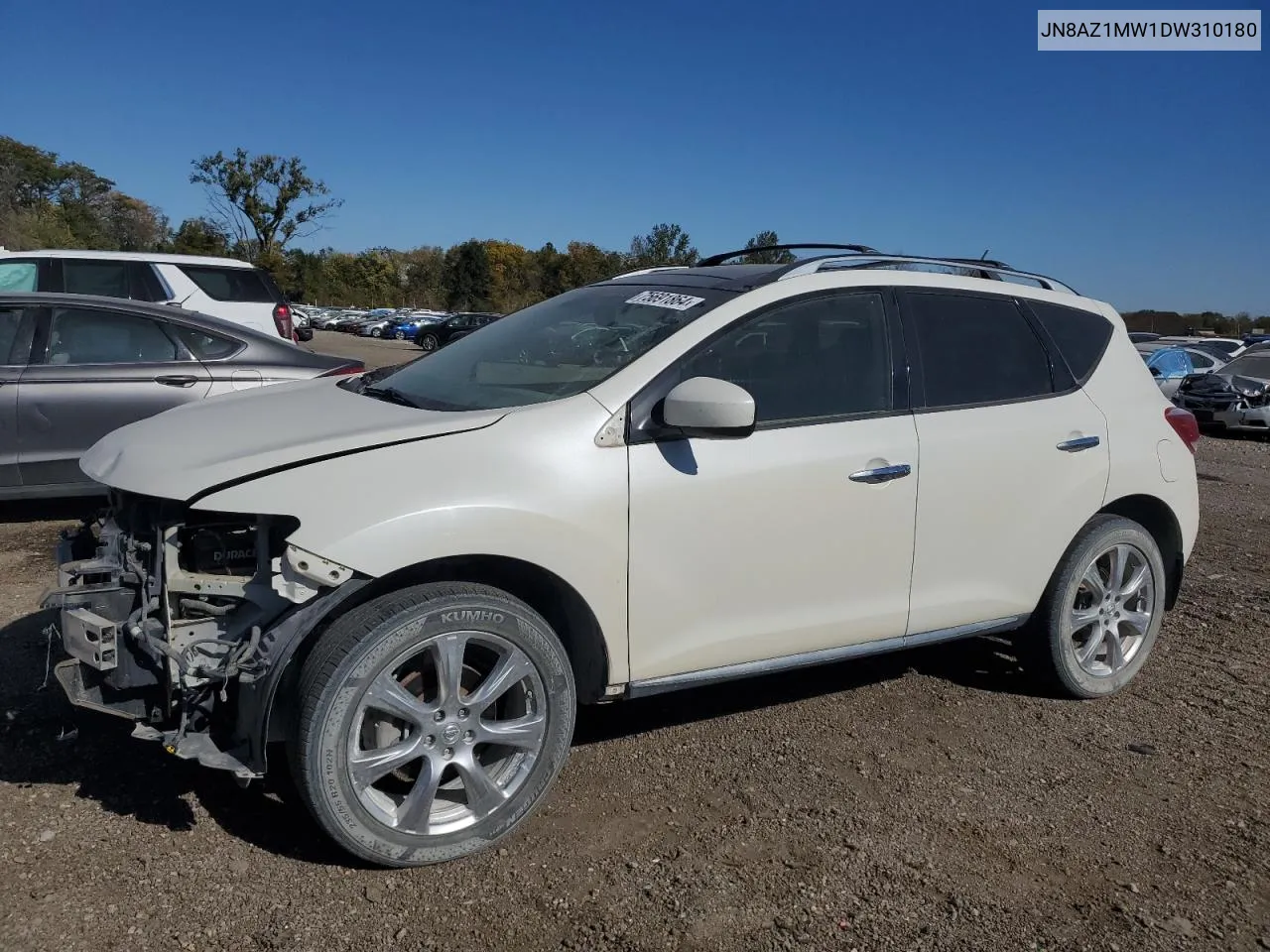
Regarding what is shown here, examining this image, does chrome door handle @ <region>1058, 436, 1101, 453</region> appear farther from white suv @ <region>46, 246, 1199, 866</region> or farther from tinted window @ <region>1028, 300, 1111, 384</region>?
tinted window @ <region>1028, 300, 1111, 384</region>

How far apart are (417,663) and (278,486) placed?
642mm

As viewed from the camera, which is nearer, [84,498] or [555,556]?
[555,556]

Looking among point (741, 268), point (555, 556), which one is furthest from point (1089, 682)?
point (555, 556)

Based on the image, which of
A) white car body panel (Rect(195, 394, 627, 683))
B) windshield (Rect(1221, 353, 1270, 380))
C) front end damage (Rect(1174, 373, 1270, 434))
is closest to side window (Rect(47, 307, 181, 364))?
white car body panel (Rect(195, 394, 627, 683))

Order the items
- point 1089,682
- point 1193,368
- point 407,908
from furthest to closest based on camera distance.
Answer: point 1193,368
point 1089,682
point 407,908

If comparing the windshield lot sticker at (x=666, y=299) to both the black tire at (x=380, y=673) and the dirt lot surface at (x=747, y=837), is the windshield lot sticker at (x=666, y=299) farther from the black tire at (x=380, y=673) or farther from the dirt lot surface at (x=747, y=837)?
the dirt lot surface at (x=747, y=837)

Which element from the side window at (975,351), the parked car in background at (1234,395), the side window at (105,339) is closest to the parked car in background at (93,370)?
the side window at (105,339)

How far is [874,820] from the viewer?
3271mm

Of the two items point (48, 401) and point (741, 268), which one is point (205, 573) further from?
point (48, 401)

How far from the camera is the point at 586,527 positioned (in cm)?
302

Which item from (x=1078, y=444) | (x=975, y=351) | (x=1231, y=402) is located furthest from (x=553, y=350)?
(x=1231, y=402)

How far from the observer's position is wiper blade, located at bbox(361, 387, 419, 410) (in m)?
3.43

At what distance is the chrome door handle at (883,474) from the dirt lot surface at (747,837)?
1.05m

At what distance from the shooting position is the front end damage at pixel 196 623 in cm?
268
